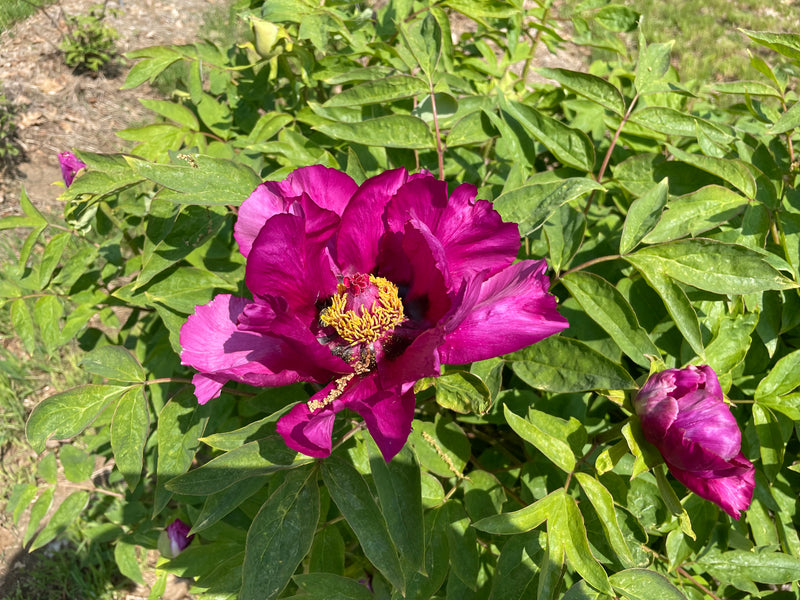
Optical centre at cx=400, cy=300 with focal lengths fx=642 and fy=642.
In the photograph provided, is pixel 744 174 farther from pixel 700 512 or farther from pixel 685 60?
pixel 685 60

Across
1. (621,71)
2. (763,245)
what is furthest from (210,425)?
(621,71)

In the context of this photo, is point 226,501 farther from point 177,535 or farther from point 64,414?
point 177,535

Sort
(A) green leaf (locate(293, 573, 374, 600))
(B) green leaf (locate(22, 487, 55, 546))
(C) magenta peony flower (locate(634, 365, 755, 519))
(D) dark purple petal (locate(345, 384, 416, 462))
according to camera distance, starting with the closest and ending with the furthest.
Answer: (D) dark purple petal (locate(345, 384, 416, 462)) → (C) magenta peony flower (locate(634, 365, 755, 519)) → (A) green leaf (locate(293, 573, 374, 600)) → (B) green leaf (locate(22, 487, 55, 546))

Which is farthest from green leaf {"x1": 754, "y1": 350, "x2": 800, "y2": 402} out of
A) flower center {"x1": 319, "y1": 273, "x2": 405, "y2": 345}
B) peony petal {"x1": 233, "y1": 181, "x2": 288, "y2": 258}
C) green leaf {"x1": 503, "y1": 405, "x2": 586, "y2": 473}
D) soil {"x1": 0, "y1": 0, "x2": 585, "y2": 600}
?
soil {"x1": 0, "y1": 0, "x2": 585, "y2": 600}

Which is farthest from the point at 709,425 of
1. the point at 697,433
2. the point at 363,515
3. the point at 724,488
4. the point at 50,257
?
the point at 50,257

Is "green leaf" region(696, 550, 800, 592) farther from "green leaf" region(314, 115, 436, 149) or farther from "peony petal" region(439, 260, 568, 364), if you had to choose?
"green leaf" region(314, 115, 436, 149)
